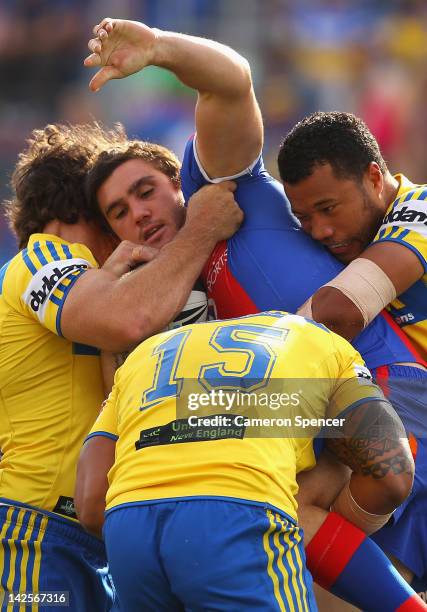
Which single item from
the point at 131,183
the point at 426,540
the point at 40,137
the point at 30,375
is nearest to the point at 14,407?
the point at 30,375

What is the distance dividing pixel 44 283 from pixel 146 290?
1.37 feet

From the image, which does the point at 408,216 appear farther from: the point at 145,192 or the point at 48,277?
the point at 48,277

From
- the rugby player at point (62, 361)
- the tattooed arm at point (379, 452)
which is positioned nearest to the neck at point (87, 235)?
the rugby player at point (62, 361)

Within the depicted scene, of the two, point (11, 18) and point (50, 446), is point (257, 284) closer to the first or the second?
point (50, 446)

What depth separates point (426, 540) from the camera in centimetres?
367

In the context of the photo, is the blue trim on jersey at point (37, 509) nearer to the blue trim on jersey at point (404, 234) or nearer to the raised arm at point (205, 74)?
the raised arm at point (205, 74)

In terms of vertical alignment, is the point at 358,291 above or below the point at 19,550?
above

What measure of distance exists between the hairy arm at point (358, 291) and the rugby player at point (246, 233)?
0.15m

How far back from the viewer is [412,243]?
3816 millimetres

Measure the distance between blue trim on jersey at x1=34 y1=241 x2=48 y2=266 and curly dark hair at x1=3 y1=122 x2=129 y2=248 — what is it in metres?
0.27

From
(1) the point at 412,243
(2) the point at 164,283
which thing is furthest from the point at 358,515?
(2) the point at 164,283

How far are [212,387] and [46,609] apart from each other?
131 cm

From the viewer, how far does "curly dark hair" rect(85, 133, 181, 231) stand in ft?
14.4

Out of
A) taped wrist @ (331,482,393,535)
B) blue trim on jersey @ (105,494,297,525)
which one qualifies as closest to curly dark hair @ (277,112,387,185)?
taped wrist @ (331,482,393,535)
